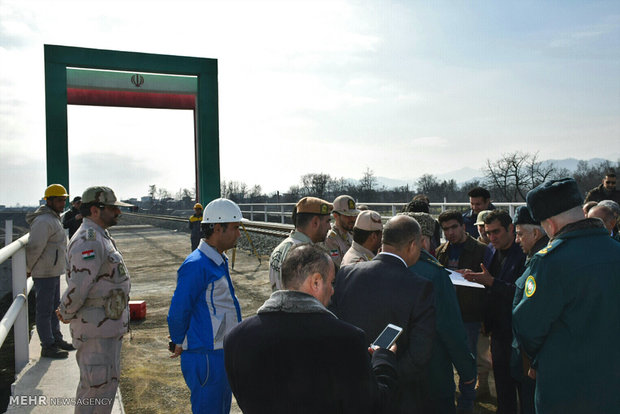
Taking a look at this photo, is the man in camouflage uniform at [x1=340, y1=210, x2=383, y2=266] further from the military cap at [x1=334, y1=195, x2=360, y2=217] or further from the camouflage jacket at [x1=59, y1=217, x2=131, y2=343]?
the camouflage jacket at [x1=59, y1=217, x2=131, y2=343]

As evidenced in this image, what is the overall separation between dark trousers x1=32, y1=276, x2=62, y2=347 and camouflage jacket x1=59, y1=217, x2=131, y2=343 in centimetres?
213

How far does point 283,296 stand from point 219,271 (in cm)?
143

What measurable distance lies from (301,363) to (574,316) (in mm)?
1447

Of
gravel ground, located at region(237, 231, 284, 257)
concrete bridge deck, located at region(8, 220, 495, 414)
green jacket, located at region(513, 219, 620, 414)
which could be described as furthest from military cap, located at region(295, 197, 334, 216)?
gravel ground, located at region(237, 231, 284, 257)

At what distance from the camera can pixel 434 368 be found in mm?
2664

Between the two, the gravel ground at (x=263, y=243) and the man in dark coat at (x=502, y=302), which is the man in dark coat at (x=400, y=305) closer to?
the man in dark coat at (x=502, y=302)

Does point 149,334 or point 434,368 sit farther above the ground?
point 434,368

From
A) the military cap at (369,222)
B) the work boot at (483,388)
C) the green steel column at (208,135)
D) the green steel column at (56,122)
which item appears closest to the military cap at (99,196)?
the military cap at (369,222)

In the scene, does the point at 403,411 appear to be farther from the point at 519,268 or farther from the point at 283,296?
the point at 519,268

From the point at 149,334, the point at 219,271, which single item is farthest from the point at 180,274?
the point at 149,334

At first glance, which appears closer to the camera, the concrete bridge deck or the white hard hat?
the white hard hat

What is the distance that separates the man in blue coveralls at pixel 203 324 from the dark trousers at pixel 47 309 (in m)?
2.84

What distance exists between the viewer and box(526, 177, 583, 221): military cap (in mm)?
2279

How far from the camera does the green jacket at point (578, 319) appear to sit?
Result: 2.09m
